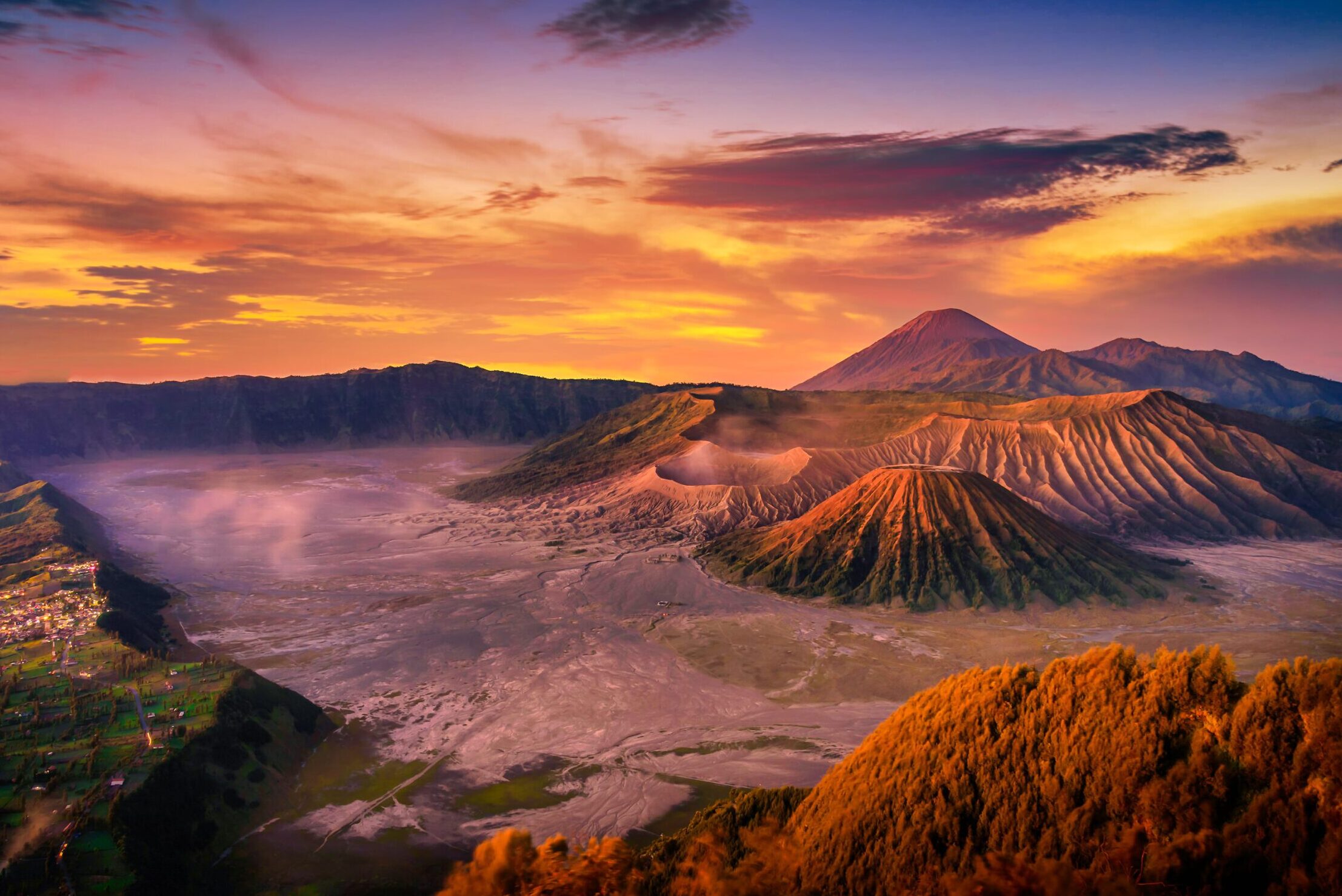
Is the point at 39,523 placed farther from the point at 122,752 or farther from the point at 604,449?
the point at 604,449

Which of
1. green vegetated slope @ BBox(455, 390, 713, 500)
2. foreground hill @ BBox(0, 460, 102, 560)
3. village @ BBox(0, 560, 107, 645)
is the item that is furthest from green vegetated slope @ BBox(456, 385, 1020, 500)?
village @ BBox(0, 560, 107, 645)

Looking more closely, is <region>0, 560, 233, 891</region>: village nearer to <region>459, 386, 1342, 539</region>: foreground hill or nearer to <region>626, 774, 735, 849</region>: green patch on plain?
<region>626, 774, 735, 849</region>: green patch on plain

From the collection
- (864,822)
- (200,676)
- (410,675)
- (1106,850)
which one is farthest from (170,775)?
(1106,850)

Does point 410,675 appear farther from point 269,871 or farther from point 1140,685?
point 1140,685

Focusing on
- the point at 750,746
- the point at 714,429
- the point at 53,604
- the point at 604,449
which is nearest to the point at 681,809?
the point at 750,746

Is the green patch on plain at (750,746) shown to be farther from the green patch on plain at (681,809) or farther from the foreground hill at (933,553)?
the foreground hill at (933,553)

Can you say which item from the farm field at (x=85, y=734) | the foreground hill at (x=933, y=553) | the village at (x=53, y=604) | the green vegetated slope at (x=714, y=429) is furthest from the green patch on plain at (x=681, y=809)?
the green vegetated slope at (x=714, y=429)
